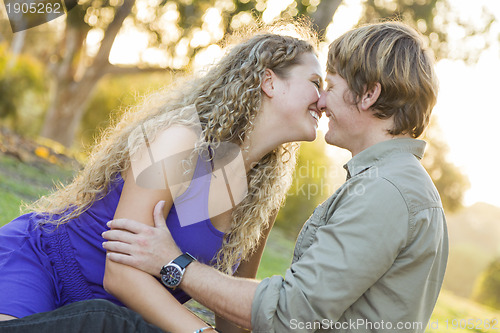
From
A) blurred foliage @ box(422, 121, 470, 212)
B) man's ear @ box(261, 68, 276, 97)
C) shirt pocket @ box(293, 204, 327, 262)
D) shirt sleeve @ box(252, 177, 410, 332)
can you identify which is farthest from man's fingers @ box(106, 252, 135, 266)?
blurred foliage @ box(422, 121, 470, 212)

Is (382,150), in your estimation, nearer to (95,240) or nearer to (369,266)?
(369,266)

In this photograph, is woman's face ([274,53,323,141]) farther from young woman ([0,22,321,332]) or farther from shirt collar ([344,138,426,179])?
shirt collar ([344,138,426,179])

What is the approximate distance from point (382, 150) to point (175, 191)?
40.0 inches

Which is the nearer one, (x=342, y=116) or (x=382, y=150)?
(x=382, y=150)

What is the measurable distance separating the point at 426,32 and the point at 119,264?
9784mm

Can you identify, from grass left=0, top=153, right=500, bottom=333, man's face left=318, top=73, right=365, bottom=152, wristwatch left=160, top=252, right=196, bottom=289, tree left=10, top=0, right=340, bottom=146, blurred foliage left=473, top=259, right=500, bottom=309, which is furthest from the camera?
blurred foliage left=473, top=259, right=500, bottom=309

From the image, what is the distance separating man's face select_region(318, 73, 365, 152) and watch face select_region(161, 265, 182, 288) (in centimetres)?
108

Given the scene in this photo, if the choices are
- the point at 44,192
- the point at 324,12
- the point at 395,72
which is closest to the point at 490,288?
the point at 324,12

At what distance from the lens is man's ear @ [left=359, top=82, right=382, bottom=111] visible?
2.51 metres

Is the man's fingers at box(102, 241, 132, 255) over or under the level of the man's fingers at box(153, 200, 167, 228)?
under

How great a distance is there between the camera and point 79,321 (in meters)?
1.99

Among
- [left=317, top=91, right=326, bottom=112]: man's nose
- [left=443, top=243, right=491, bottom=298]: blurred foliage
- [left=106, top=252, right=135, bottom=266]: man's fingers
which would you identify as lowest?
[left=443, top=243, right=491, bottom=298]: blurred foliage

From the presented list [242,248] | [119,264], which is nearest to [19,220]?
[119,264]

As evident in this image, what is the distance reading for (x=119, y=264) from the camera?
237 centimetres
